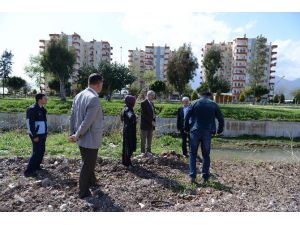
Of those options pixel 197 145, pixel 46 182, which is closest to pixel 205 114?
pixel 197 145

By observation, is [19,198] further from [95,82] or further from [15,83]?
[15,83]

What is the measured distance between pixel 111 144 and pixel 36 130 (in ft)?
15.9

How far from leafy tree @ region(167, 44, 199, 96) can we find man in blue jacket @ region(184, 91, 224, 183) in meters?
30.6

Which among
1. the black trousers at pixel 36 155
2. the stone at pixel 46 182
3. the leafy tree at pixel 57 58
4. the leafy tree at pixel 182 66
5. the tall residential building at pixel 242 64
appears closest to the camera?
the stone at pixel 46 182

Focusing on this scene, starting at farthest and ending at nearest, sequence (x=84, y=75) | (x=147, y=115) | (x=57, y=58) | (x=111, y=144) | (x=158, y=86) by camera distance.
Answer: (x=158, y=86), (x=84, y=75), (x=57, y=58), (x=111, y=144), (x=147, y=115)

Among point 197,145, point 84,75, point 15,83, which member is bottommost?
point 197,145

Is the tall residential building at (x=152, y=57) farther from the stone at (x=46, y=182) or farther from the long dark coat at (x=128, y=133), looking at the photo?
the stone at (x=46, y=182)

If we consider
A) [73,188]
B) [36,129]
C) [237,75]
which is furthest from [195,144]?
[237,75]

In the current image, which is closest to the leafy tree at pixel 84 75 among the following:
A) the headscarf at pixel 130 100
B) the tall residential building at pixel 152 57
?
the headscarf at pixel 130 100

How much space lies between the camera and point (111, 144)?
11617 mm

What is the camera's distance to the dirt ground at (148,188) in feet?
16.4

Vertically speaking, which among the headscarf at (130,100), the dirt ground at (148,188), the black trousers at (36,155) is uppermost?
the headscarf at (130,100)

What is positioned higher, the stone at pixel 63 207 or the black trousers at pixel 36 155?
the black trousers at pixel 36 155

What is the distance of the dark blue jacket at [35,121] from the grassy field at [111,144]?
2247 millimetres
